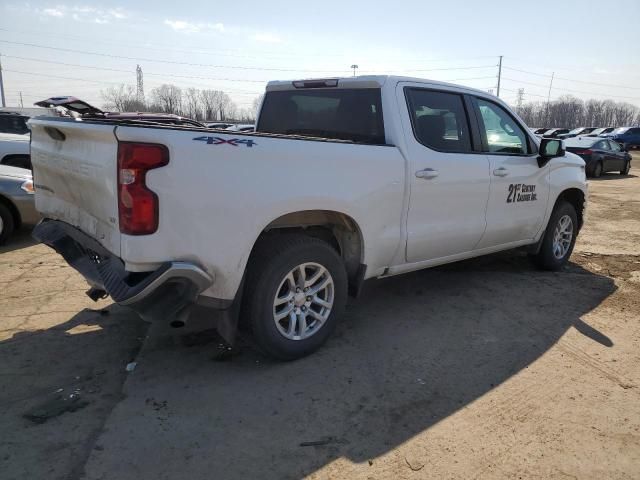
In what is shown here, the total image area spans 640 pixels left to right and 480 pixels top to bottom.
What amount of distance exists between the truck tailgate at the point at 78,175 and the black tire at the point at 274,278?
0.87 m

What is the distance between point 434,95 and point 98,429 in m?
3.58

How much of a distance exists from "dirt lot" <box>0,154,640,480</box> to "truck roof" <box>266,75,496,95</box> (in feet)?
6.53

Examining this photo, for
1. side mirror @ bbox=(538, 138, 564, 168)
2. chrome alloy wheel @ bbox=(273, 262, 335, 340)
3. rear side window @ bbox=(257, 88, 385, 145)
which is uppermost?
rear side window @ bbox=(257, 88, 385, 145)

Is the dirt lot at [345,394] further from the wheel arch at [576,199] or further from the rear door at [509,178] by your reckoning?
the wheel arch at [576,199]

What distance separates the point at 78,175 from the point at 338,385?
6.96 feet

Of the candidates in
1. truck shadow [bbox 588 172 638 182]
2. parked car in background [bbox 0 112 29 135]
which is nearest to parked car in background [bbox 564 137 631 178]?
truck shadow [bbox 588 172 638 182]

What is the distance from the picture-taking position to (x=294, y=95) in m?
4.75

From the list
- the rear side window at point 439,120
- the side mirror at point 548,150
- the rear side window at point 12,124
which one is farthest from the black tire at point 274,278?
the rear side window at point 12,124

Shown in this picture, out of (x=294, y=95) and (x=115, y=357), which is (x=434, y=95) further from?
(x=115, y=357)

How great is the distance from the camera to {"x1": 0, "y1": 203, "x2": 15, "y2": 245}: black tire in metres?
6.40

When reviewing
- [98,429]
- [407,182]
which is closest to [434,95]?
[407,182]

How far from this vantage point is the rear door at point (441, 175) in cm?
402

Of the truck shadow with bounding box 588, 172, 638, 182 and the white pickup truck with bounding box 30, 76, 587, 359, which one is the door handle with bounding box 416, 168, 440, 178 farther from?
the truck shadow with bounding box 588, 172, 638, 182

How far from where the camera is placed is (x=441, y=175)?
4148 millimetres
